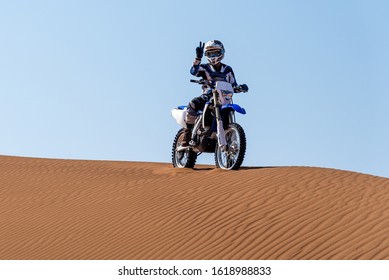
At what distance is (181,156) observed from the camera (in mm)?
16766

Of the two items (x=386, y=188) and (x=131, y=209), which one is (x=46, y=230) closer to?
(x=131, y=209)

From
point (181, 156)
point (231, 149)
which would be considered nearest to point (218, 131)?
point (231, 149)

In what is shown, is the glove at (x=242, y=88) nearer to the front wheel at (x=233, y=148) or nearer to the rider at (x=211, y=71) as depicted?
the rider at (x=211, y=71)

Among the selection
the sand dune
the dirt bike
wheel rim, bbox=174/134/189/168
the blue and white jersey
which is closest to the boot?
the dirt bike

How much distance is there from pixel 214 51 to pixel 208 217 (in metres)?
4.73

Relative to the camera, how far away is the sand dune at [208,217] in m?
10.1

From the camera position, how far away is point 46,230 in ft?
42.1

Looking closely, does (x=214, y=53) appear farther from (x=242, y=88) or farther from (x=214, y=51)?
(x=242, y=88)

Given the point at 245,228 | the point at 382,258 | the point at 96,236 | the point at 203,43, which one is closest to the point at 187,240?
the point at 245,228

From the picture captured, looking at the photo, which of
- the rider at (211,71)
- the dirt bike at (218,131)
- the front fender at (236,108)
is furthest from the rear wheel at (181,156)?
the front fender at (236,108)

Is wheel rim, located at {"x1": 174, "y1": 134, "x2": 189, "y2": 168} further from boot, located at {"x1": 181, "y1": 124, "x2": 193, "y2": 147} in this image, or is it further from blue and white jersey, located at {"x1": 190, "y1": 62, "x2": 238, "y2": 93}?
blue and white jersey, located at {"x1": 190, "y1": 62, "x2": 238, "y2": 93}

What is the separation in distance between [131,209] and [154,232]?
1432 mm

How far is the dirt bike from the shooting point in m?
14.3

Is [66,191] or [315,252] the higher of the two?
[66,191]
